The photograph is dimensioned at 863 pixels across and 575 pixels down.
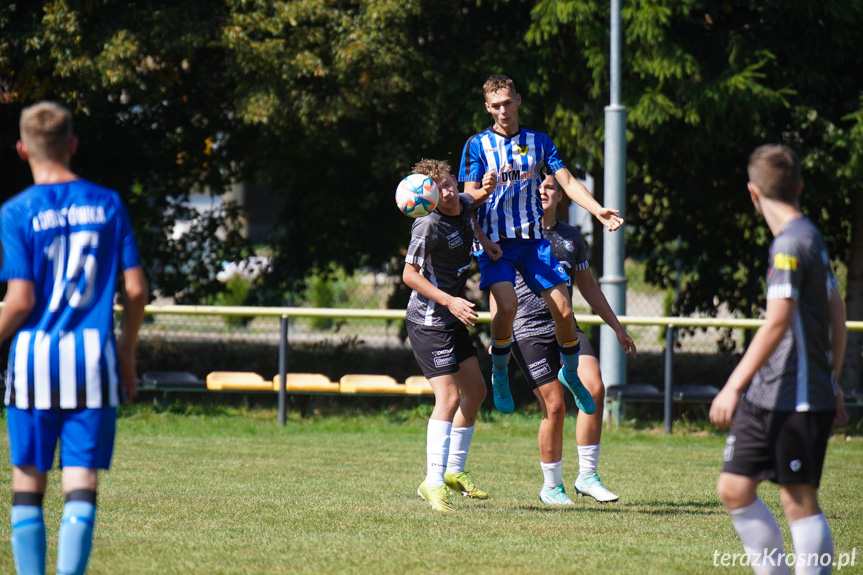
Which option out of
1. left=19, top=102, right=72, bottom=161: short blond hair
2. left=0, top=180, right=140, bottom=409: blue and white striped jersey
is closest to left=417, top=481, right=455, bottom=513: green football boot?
left=0, top=180, right=140, bottom=409: blue and white striped jersey

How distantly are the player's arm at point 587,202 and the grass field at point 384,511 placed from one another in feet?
6.09


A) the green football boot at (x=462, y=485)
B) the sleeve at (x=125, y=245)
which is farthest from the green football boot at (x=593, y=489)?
the sleeve at (x=125, y=245)

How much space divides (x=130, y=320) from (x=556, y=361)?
3783mm

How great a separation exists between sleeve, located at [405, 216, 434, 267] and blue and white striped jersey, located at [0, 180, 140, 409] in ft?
8.73

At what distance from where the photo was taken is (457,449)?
688 centimetres

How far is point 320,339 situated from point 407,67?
5.25 metres

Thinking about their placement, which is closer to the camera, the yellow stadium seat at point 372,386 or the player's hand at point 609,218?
the player's hand at point 609,218

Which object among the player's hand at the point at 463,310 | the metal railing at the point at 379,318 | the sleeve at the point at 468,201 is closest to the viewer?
the player's hand at the point at 463,310

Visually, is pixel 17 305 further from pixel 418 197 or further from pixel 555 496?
pixel 555 496

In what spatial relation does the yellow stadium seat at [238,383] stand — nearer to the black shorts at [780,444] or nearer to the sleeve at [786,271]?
the black shorts at [780,444]

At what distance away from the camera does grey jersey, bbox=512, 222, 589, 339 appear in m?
7.08

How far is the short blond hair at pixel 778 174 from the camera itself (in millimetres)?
3824

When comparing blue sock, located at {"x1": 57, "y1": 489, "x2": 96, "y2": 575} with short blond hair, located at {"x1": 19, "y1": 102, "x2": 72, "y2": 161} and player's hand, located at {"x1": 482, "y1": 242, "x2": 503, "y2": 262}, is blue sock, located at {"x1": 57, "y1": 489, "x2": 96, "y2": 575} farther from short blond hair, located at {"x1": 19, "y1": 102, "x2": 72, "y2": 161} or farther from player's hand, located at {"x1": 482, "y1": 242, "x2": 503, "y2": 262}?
player's hand, located at {"x1": 482, "y1": 242, "x2": 503, "y2": 262}

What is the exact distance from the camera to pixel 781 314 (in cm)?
366
